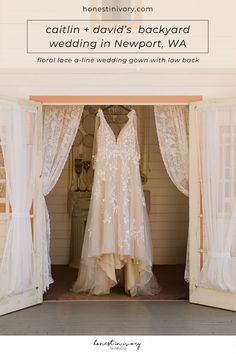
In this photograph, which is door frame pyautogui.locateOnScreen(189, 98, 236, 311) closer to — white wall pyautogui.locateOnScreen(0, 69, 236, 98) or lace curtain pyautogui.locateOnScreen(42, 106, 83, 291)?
white wall pyautogui.locateOnScreen(0, 69, 236, 98)

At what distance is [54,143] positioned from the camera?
5.51 metres

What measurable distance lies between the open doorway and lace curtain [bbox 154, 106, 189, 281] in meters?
1.93

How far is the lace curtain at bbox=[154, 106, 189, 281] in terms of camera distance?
18.1ft

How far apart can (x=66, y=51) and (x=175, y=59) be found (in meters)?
1.02

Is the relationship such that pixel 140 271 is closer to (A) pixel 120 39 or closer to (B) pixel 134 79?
(B) pixel 134 79

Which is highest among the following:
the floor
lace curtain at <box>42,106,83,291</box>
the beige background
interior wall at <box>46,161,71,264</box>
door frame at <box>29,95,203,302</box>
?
the beige background

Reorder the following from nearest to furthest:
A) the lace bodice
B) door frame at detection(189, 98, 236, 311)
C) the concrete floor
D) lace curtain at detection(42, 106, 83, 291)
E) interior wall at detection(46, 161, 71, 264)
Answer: the concrete floor, door frame at detection(189, 98, 236, 311), lace curtain at detection(42, 106, 83, 291), the lace bodice, interior wall at detection(46, 161, 71, 264)

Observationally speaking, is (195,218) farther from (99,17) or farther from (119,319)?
(99,17)

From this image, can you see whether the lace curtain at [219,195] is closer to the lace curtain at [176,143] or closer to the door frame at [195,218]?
the door frame at [195,218]

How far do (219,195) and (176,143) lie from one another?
0.72 metres

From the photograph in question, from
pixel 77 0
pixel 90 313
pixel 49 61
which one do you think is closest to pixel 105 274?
pixel 90 313

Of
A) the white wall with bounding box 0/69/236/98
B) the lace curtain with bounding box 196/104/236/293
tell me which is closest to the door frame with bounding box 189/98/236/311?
the lace curtain with bounding box 196/104/236/293

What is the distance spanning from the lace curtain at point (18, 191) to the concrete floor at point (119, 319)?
314 mm

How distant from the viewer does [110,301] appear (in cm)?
549
